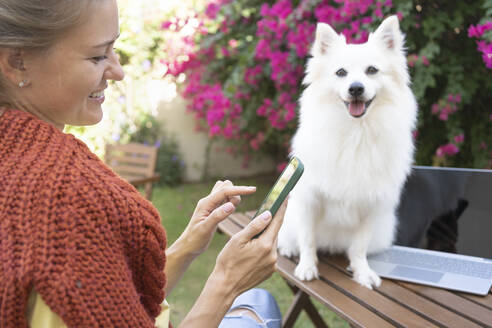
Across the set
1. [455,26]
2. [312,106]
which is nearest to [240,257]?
[312,106]

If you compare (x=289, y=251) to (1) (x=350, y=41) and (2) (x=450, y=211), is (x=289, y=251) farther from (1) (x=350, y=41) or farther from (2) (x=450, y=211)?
(1) (x=350, y=41)

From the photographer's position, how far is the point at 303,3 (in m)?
3.07

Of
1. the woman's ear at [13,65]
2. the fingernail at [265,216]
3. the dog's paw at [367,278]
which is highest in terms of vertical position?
the woman's ear at [13,65]

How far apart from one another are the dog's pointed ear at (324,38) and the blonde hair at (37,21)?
1.36 meters

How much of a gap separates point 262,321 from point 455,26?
7.68ft

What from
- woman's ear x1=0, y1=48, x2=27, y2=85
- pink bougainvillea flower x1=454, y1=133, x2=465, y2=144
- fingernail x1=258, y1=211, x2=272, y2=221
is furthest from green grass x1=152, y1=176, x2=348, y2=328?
woman's ear x1=0, y1=48, x2=27, y2=85

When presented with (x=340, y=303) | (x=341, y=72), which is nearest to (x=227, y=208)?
(x=340, y=303)

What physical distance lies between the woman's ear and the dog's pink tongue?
1.38 meters

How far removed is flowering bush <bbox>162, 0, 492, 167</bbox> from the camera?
268 centimetres

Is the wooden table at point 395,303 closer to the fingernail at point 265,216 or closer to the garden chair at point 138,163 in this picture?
the fingernail at point 265,216

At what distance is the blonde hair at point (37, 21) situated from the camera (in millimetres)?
769

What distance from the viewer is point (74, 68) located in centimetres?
87

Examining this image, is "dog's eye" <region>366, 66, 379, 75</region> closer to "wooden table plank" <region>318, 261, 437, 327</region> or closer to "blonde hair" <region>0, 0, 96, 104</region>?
"wooden table plank" <region>318, 261, 437, 327</region>

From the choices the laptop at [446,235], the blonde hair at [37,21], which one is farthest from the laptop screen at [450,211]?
the blonde hair at [37,21]
